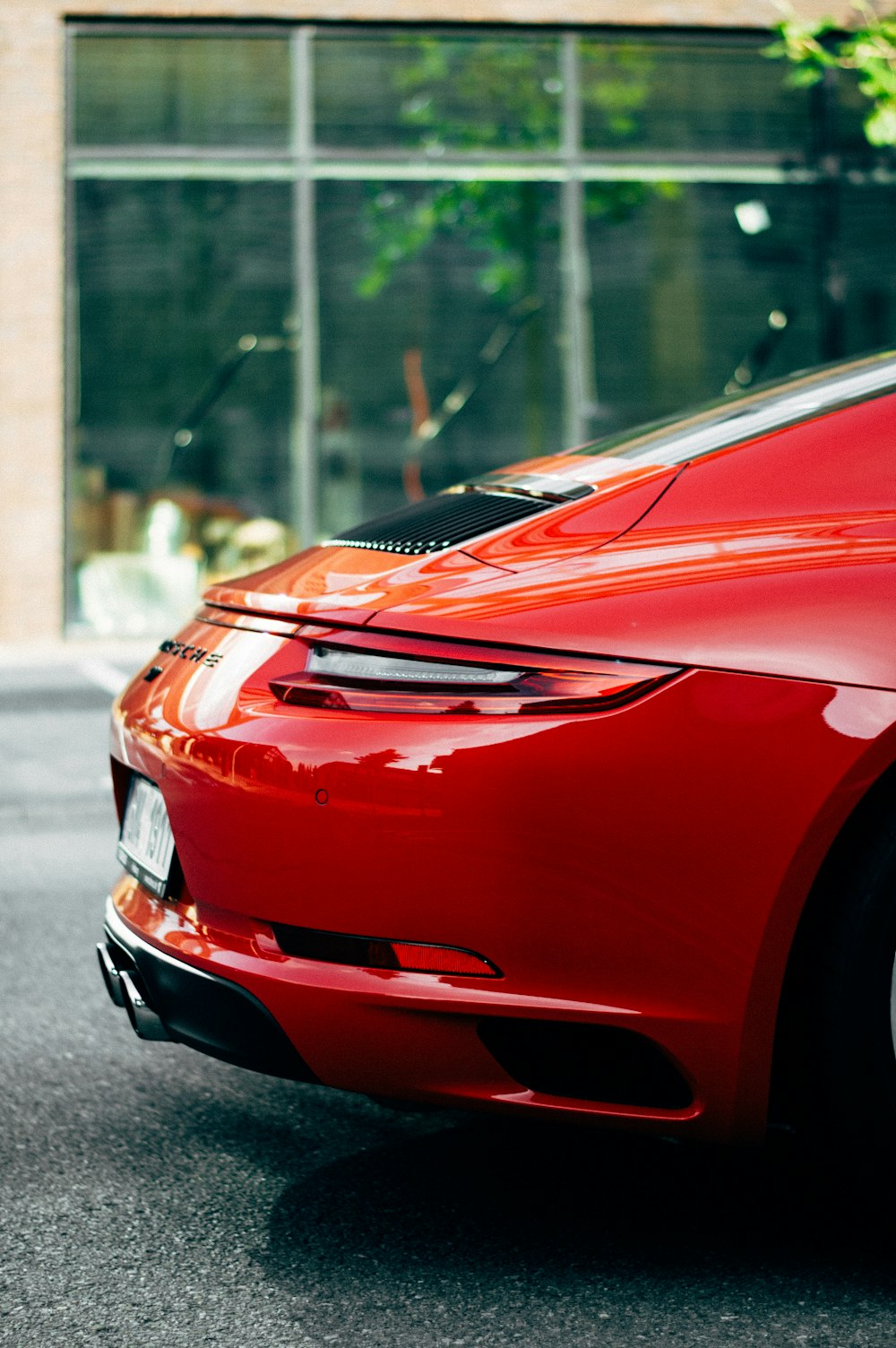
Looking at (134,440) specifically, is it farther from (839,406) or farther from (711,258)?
(839,406)

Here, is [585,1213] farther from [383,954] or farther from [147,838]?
[147,838]

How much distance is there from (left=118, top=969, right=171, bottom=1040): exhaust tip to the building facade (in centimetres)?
1073

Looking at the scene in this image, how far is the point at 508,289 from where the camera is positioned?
1334 cm

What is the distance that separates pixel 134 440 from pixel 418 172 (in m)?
3.16

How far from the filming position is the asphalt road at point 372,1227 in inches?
93.4

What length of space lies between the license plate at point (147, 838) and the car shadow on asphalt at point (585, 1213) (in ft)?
2.00

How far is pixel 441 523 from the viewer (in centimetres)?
285

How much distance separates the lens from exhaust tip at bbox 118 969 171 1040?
269 cm

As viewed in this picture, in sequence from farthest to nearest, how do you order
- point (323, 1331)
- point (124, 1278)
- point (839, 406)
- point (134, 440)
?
point (134, 440) → point (839, 406) → point (124, 1278) → point (323, 1331)

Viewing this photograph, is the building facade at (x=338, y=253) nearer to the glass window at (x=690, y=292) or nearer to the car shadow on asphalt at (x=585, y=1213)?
the glass window at (x=690, y=292)

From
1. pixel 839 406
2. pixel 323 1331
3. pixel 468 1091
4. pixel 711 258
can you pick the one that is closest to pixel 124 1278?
pixel 323 1331

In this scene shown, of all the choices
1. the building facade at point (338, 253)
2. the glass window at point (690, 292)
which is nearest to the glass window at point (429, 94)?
the building facade at point (338, 253)

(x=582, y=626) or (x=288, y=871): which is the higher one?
(x=582, y=626)

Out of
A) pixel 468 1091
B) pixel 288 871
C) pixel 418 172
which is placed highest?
pixel 418 172
